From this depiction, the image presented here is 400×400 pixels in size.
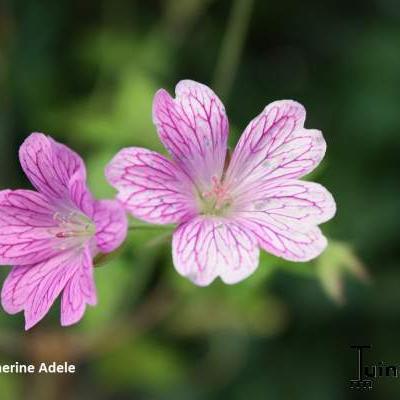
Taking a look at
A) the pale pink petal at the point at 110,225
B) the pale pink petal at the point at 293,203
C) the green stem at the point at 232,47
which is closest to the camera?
the pale pink petal at the point at 110,225

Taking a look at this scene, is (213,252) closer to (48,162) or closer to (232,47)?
(48,162)

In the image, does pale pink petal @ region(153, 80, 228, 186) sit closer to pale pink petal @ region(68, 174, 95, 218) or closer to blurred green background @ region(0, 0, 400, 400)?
pale pink petal @ region(68, 174, 95, 218)

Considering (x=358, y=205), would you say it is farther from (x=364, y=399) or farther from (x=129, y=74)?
(x=129, y=74)

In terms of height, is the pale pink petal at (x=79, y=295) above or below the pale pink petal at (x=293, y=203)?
below

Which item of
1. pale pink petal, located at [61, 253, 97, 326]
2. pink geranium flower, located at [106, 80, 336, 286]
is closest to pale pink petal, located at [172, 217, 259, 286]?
pink geranium flower, located at [106, 80, 336, 286]

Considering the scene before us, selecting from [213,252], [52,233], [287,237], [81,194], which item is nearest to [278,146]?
[287,237]

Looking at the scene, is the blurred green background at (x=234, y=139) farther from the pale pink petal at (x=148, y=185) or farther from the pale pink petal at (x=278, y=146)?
the pale pink petal at (x=148, y=185)

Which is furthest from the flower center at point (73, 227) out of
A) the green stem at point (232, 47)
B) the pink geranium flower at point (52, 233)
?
the green stem at point (232, 47)
